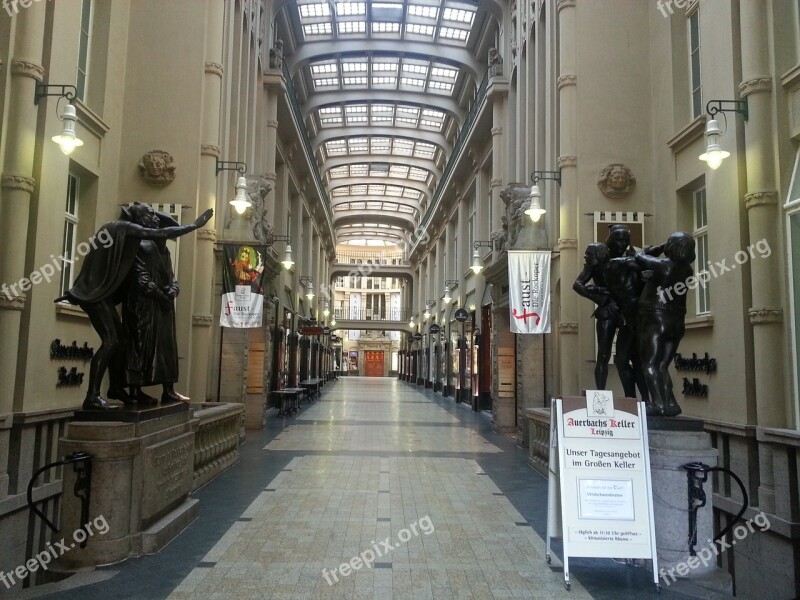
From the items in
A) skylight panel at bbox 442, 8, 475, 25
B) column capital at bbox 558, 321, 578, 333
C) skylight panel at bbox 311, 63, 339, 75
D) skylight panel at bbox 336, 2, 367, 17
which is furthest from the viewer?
skylight panel at bbox 311, 63, 339, 75

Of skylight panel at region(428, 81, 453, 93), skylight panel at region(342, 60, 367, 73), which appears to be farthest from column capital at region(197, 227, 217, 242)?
skylight panel at region(428, 81, 453, 93)

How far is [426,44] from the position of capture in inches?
896

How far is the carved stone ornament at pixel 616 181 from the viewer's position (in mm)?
10438

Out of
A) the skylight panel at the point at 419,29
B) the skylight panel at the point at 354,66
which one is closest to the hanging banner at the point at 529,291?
the skylight panel at the point at 419,29

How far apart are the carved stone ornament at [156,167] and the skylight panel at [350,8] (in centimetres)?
1310

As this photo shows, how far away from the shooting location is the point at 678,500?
15.4 ft

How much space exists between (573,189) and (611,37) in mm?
2817

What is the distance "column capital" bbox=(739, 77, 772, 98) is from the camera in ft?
22.0

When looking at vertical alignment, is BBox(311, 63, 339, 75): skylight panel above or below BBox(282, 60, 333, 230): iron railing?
above

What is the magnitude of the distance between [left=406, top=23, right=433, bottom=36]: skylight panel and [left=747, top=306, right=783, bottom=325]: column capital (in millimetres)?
18537

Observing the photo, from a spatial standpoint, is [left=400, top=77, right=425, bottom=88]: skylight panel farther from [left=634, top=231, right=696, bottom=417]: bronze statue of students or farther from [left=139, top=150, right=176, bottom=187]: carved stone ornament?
[left=634, top=231, right=696, bottom=417]: bronze statue of students

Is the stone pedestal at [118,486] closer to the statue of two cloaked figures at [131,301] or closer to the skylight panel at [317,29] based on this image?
the statue of two cloaked figures at [131,301]

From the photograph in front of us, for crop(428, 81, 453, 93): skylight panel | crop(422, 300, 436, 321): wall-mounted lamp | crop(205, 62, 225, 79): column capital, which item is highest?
crop(428, 81, 453, 93): skylight panel

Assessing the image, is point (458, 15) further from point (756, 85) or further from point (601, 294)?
point (601, 294)
